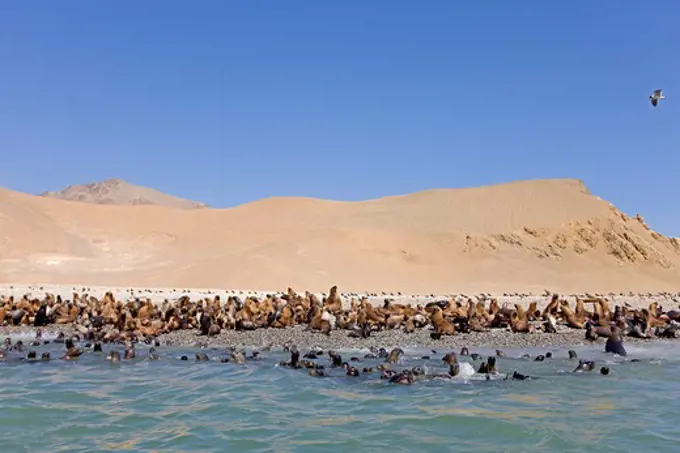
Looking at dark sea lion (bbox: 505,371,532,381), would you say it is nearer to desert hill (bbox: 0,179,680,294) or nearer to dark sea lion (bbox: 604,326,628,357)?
dark sea lion (bbox: 604,326,628,357)

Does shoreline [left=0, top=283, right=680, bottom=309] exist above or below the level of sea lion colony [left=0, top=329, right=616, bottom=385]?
above

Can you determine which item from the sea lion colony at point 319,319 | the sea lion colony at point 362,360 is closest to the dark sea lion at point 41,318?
the sea lion colony at point 319,319

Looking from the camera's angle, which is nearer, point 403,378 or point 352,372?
point 403,378

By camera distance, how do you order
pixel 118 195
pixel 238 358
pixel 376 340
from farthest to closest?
1. pixel 118 195
2. pixel 376 340
3. pixel 238 358

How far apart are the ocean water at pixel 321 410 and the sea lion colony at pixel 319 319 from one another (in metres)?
4.01

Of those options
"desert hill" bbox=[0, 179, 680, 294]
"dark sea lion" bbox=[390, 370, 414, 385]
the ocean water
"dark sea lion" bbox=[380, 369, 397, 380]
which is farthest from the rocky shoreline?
"desert hill" bbox=[0, 179, 680, 294]

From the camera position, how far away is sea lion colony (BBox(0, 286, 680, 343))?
16.4 m

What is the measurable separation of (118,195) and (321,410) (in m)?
161

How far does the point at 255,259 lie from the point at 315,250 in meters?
4.10

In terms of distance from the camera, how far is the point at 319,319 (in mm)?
16625

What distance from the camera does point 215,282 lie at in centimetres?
3116

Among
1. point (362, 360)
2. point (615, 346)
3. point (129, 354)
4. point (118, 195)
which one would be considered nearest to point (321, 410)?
point (362, 360)

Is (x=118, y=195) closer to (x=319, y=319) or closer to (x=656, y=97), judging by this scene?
(x=319, y=319)

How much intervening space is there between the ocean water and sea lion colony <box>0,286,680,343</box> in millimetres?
4011
